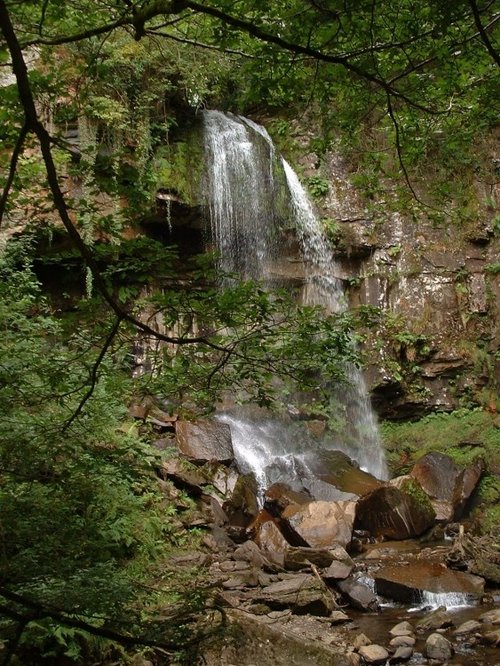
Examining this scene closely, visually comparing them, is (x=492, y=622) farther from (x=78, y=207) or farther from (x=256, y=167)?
(x=256, y=167)

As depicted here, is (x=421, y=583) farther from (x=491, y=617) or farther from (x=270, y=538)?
(x=270, y=538)

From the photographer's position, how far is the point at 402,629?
17.2 feet

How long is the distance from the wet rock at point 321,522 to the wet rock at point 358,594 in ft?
2.79

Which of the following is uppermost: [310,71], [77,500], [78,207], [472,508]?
[310,71]

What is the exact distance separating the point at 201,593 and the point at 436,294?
11.8 meters

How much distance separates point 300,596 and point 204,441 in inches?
136

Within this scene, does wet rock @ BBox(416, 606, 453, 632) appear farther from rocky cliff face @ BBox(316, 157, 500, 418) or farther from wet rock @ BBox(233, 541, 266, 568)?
rocky cliff face @ BBox(316, 157, 500, 418)

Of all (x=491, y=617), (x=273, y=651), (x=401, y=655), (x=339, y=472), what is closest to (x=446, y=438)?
(x=339, y=472)

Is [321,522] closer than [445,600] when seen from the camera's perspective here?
No

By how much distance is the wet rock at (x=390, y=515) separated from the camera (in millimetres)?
7965

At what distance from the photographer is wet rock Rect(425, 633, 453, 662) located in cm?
471

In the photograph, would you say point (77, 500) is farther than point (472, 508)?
No

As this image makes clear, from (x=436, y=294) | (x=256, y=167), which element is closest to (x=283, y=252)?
(x=256, y=167)

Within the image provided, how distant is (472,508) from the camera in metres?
9.20
